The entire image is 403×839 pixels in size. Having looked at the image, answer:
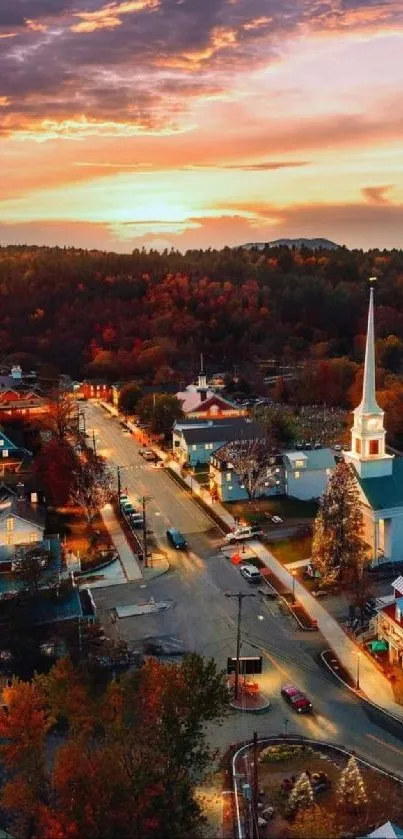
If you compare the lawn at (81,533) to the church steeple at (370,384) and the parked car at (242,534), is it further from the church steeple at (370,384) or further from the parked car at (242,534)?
the church steeple at (370,384)

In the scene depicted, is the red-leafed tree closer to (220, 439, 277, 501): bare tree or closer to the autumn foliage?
(220, 439, 277, 501): bare tree

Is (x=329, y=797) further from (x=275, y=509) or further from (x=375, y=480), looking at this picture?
(x=275, y=509)

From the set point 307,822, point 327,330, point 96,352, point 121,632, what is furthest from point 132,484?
point 327,330

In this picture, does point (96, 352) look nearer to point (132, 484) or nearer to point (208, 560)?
point (132, 484)

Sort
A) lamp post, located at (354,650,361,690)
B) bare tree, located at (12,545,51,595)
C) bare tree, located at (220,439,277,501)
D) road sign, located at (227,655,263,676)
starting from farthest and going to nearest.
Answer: bare tree, located at (220,439,277,501) < bare tree, located at (12,545,51,595) < road sign, located at (227,655,263,676) < lamp post, located at (354,650,361,690)

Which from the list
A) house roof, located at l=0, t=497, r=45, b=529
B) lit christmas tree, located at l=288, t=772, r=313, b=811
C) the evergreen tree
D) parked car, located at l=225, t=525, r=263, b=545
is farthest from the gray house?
lit christmas tree, located at l=288, t=772, r=313, b=811

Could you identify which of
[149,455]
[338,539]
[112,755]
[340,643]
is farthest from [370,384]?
[112,755]

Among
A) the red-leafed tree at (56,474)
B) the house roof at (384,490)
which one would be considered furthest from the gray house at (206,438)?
the house roof at (384,490)
